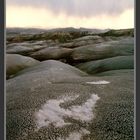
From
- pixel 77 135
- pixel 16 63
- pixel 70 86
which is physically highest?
pixel 16 63

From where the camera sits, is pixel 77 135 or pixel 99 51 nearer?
pixel 77 135

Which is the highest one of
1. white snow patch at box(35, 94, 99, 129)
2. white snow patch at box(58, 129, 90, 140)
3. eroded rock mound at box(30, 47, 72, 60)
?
eroded rock mound at box(30, 47, 72, 60)

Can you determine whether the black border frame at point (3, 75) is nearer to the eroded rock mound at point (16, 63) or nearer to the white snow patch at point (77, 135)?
the eroded rock mound at point (16, 63)

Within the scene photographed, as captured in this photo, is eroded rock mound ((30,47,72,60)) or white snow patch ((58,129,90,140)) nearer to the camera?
white snow patch ((58,129,90,140))

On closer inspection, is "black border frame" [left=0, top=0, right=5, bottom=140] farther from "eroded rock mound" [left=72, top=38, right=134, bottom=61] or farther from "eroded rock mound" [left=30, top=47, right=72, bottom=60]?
"eroded rock mound" [left=72, top=38, right=134, bottom=61]

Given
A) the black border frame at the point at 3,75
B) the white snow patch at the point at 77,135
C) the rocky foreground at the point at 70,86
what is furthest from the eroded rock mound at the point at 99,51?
the white snow patch at the point at 77,135

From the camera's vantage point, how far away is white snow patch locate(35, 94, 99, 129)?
1.32 m

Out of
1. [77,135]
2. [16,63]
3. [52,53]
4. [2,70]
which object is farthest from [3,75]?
[77,135]

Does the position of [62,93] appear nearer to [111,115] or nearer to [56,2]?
[111,115]

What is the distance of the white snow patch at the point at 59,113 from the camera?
4.33ft

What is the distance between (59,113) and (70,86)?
0.43 ft

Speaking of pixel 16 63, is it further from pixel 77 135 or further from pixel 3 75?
pixel 77 135

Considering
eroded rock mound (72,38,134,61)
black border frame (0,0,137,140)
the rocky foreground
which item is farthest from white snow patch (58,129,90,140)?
eroded rock mound (72,38,134,61)

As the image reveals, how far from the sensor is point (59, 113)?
1.33 metres
